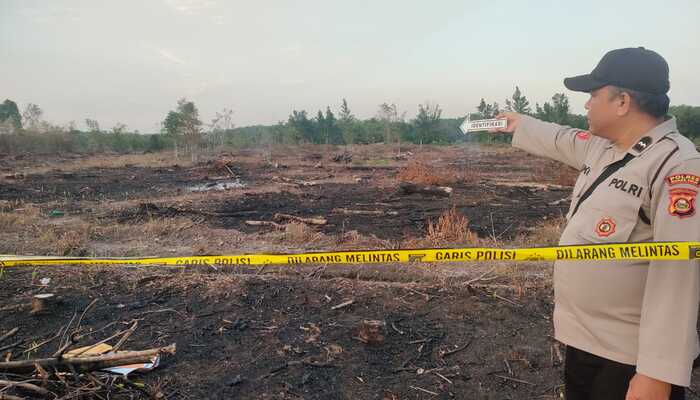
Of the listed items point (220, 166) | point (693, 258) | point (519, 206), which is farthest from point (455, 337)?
point (220, 166)

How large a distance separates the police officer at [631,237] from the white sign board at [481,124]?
0.45m

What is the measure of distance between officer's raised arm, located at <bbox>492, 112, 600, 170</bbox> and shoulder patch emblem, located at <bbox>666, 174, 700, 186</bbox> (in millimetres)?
657

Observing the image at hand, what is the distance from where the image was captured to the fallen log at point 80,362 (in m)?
2.58

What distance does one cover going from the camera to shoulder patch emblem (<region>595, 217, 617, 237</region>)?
5.33 feet

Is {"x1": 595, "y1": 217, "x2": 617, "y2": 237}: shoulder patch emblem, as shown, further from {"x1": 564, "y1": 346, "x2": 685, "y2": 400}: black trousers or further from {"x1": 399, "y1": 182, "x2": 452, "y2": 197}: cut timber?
{"x1": 399, "y1": 182, "x2": 452, "y2": 197}: cut timber

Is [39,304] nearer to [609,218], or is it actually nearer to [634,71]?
[609,218]

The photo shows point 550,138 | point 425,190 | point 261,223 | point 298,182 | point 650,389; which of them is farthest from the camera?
point 298,182

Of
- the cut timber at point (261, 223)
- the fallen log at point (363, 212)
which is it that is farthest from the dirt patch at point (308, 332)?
the fallen log at point (363, 212)

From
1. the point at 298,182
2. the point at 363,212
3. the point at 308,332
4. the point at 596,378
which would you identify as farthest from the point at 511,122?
the point at 298,182

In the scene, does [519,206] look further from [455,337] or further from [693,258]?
[693,258]

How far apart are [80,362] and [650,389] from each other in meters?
3.05

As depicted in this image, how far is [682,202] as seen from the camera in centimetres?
139

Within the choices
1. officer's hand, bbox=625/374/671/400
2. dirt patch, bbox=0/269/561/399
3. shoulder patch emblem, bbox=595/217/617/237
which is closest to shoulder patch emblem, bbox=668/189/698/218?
shoulder patch emblem, bbox=595/217/617/237

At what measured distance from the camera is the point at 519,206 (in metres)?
9.91
